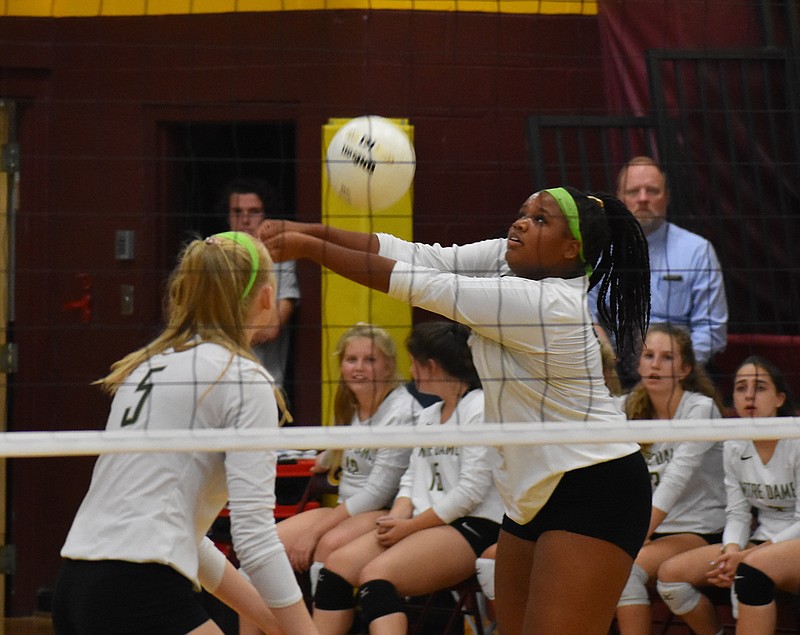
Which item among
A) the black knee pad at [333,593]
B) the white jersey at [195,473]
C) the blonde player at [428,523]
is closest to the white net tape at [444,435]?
the white jersey at [195,473]

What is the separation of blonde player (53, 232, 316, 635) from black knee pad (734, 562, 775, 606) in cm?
211

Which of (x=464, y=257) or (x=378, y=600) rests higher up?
(x=464, y=257)

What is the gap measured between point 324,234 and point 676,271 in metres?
2.66

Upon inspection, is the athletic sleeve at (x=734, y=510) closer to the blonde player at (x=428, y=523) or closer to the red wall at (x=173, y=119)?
the blonde player at (x=428, y=523)

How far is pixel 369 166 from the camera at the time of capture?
13.0ft

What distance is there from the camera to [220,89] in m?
6.66

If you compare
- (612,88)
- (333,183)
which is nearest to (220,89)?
(612,88)

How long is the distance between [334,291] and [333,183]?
2137 mm

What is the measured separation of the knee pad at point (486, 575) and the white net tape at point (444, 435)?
5.06ft

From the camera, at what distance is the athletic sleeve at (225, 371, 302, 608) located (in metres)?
2.79

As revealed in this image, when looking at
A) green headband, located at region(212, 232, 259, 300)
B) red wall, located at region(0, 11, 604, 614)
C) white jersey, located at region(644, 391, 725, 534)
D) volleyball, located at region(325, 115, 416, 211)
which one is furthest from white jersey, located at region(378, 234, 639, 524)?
red wall, located at region(0, 11, 604, 614)

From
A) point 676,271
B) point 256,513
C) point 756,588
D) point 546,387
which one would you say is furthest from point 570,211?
point 676,271

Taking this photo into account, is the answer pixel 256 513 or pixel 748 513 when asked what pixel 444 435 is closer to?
pixel 256 513

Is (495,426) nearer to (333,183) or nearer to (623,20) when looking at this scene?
(333,183)
